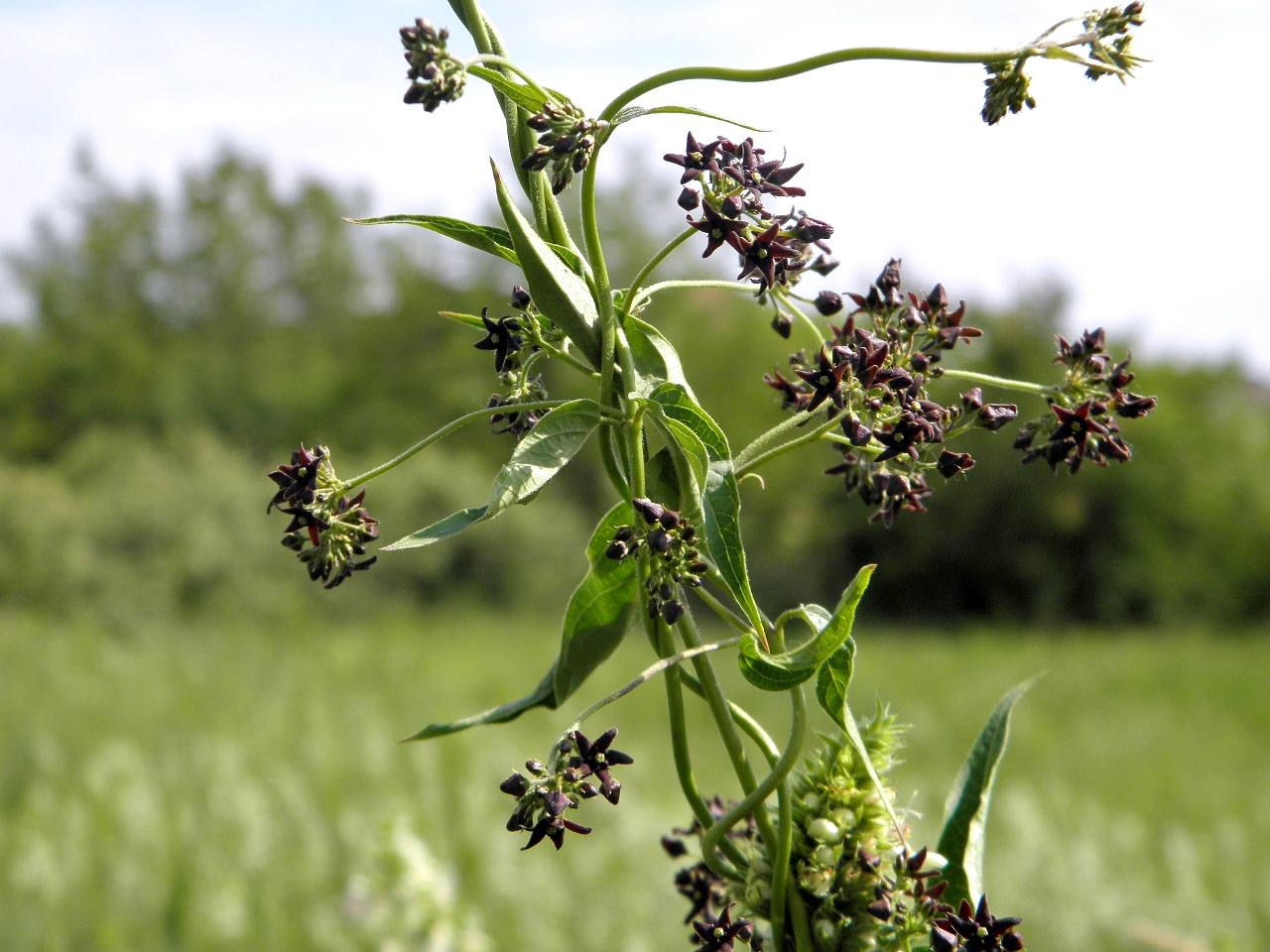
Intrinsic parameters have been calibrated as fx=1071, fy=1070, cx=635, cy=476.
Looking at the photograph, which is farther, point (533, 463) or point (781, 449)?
point (781, 449)

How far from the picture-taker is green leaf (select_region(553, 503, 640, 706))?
30.7 inches

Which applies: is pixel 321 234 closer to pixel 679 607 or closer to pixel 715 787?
pixel 715 787

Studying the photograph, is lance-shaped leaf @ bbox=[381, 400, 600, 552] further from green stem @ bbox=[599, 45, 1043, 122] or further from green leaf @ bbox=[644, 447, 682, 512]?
green stem @ bbox=[599, 45, 1043, 122]

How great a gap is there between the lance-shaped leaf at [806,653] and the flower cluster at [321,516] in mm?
251

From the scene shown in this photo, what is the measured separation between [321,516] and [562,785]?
0.79 ft

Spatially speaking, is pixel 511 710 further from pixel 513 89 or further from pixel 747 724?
pixel 513 89

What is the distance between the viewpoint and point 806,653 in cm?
65

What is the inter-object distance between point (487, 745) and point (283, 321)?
26991mm

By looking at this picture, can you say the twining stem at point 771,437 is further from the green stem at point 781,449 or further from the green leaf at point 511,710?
the green leaf at point 511,710

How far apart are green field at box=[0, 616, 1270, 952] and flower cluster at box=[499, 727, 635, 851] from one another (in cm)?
68

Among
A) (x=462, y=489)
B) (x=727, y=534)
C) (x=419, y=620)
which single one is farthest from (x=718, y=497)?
(x=462, y=489)

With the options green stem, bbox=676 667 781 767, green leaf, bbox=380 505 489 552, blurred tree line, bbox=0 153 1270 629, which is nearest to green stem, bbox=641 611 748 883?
green stem, bbox=676 667 781 767

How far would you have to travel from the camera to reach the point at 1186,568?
21422mm

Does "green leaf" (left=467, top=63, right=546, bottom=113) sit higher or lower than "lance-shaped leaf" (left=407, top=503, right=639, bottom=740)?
higher
